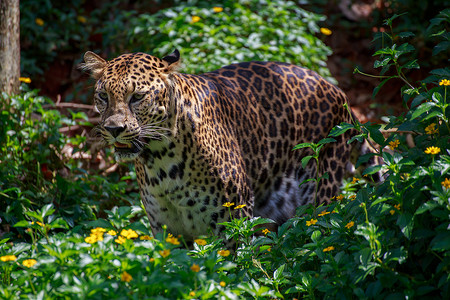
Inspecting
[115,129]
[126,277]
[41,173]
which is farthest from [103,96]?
[41,173]

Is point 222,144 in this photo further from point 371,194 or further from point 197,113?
point 371,194

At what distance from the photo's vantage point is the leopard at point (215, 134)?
4.96m

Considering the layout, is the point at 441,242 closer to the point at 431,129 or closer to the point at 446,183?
the point at 446,183

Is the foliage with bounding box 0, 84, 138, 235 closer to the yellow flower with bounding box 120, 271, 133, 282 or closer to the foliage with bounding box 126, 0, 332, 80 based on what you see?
the foliage with bounding box 126, 0, 332, 80

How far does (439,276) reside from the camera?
3662 millimetres

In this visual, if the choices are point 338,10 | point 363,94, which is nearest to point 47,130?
point 363,94

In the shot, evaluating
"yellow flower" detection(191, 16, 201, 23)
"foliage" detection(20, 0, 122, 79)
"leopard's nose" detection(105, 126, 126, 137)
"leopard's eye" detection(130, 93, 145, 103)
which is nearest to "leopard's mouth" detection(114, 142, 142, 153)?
"leopard's nose" detection(105, 126, 126, 137)

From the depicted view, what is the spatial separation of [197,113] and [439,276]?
2523 mm

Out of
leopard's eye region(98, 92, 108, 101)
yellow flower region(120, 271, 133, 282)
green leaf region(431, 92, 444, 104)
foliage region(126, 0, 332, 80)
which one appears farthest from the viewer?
foliage region(126, 0, 332, 80)

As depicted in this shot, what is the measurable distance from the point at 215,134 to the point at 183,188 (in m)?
0.61

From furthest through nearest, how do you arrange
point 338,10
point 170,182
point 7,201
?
1. point 338,10
2. point 7,201
3. point 170,182

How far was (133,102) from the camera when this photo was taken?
16.2ft

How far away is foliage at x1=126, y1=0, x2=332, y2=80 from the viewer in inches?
331

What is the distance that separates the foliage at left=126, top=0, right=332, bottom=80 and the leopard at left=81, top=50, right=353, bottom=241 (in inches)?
73.5
